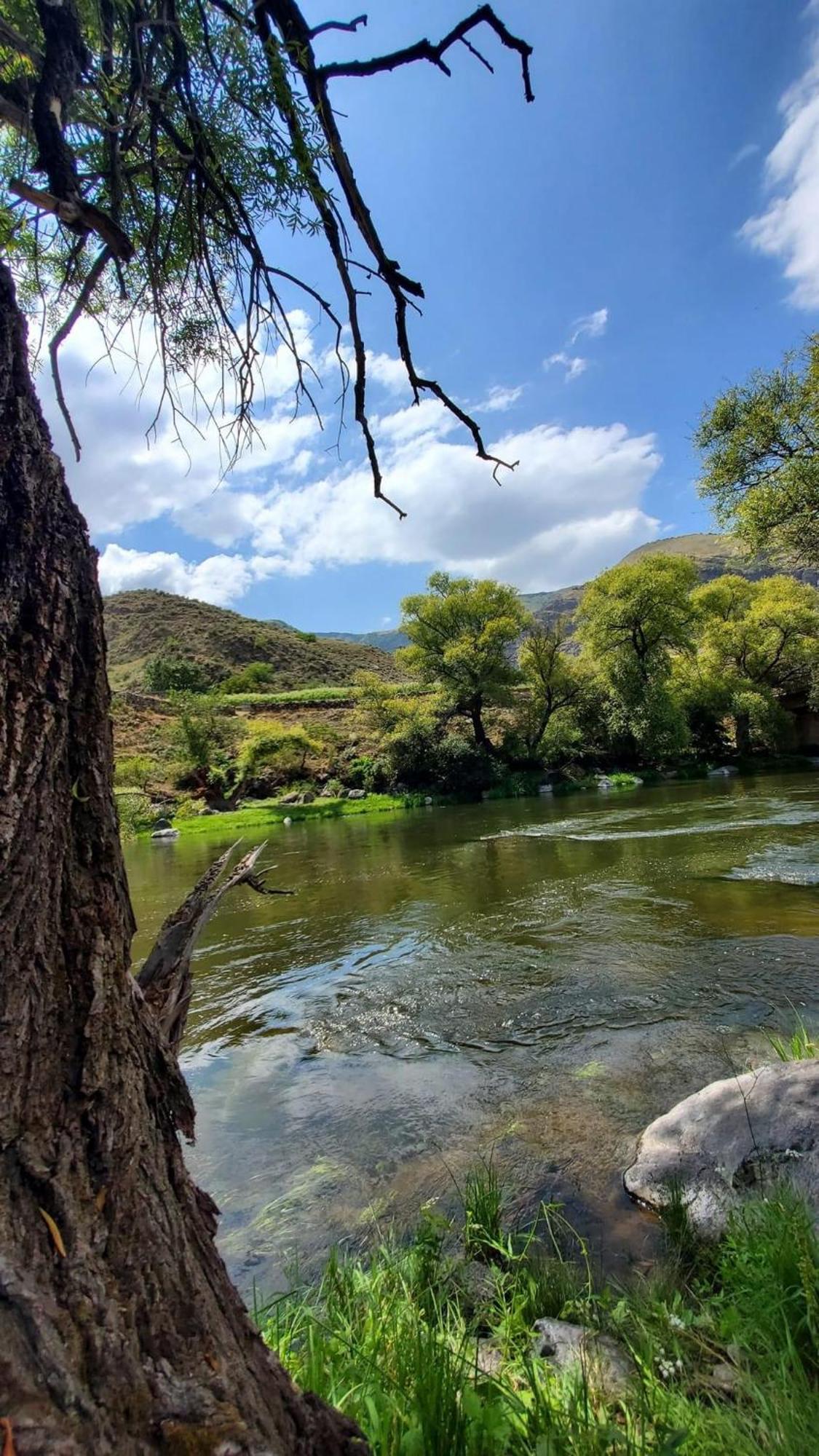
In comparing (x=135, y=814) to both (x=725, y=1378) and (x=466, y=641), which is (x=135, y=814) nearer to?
(x=466, y=641)

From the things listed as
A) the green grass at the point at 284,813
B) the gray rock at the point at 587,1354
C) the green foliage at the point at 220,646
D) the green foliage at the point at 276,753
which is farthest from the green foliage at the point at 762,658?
the green foliage at the point at 220,646

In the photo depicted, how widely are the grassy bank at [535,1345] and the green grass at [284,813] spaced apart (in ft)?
100

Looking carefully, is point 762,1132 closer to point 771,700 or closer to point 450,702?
point 450,702

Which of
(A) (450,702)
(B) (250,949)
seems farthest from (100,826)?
(A) (450,702)

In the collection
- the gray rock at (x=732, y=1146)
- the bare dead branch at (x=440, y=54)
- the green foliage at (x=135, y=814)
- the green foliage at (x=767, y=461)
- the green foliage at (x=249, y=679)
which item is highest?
the green foliage at (x=249, y=679)

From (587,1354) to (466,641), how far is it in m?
36.1

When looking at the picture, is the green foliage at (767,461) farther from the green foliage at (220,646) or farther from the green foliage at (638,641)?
the green foliage at (220,646)

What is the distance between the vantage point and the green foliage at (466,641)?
3753cm

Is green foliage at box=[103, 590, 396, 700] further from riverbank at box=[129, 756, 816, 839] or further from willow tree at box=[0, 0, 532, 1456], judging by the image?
willow tree at box=[0, 0, 532, 1456]

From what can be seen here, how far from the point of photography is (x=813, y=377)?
1448 cm

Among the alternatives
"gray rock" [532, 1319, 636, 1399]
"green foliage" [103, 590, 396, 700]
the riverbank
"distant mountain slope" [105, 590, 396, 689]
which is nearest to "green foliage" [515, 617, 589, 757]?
the riverbank

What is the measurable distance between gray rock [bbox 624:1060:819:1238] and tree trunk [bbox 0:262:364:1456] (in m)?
2.53

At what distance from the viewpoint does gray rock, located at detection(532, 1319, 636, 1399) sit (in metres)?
2.13

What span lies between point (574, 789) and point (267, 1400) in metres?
33.4
